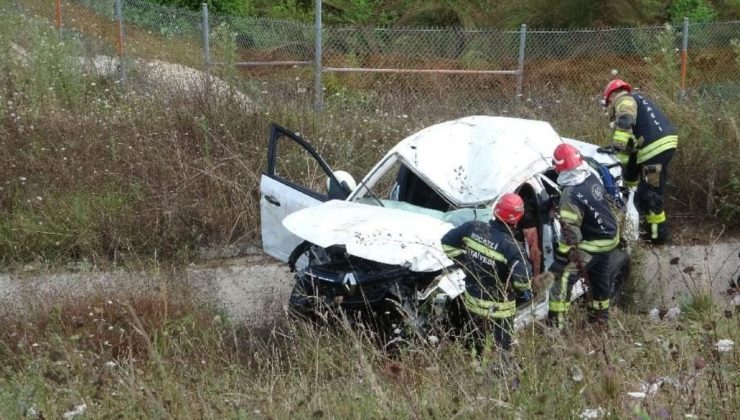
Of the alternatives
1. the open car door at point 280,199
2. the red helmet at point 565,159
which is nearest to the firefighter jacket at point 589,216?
the red helmet at point 565,159

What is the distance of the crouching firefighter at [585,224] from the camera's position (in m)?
6.84

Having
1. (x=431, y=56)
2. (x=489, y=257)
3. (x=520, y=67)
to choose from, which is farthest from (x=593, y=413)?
(x=431, y=56)

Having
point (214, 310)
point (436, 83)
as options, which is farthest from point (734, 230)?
point (214, 310)

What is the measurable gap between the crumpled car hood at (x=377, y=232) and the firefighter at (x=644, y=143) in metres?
2.54

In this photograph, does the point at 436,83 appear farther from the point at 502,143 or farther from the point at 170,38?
the point at 502,143

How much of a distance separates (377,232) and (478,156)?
1.38 meters

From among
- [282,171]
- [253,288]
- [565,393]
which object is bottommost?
[253,288]

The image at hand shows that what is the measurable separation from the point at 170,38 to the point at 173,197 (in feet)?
13.9

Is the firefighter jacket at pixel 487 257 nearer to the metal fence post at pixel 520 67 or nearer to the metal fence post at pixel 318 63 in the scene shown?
the metal fence post at pixel 318 63

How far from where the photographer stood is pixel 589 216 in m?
7.03

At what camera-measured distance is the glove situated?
6.18 metres

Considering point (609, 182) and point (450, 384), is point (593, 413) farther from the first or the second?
point (609, 182)

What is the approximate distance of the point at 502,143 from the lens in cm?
746

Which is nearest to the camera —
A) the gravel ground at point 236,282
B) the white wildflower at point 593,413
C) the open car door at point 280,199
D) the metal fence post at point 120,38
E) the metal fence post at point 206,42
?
the white wildflower at point 593,413
